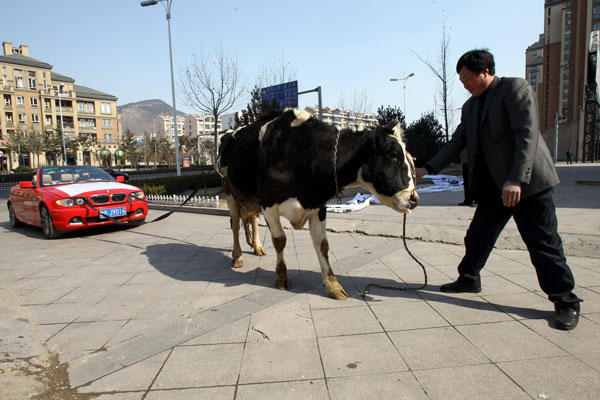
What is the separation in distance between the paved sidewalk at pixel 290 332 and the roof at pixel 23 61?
81469 millimetres

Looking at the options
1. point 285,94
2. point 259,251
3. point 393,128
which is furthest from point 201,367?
point 285,94

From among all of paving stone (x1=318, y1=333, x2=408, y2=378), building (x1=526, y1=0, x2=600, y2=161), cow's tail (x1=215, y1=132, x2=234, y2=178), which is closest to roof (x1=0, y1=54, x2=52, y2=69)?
cow's tail (x1=215, y1=132, x2=234, y2=178)

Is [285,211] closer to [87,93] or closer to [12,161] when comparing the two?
[12,161]

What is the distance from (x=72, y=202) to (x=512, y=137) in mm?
7746

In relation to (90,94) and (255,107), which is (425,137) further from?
(90,94)

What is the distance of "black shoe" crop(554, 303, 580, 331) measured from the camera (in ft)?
8.91

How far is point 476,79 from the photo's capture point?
315 cm

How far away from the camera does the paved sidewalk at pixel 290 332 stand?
2188 mm

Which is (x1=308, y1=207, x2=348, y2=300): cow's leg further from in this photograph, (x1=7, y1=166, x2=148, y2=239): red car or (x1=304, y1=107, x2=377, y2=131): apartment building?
(x1=7, y1=166, x2=148, y2=239): red car

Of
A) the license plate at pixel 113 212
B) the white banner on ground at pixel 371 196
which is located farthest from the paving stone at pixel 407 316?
the license plate at pixel 113 212

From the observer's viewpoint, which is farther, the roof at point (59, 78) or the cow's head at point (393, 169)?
the roof at point (59, 78)

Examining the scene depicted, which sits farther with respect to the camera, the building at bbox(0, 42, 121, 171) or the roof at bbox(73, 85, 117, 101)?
the roof at bbox(73, 85, 117, 101)

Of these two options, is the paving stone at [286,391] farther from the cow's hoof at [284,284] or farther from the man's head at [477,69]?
the man's head at [477,69]

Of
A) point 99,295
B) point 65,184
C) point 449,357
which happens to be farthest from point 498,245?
point 65,184
